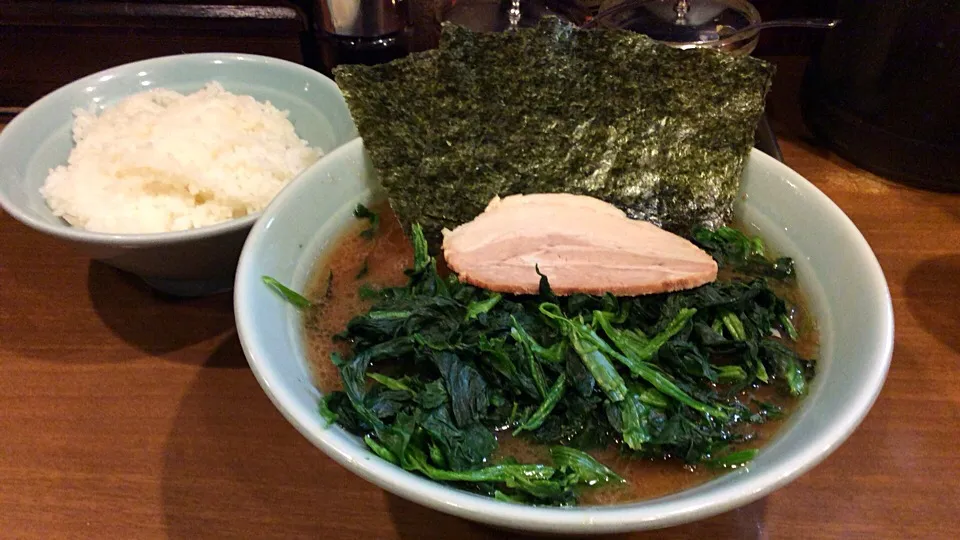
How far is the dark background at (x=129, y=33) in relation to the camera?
53.3 inches

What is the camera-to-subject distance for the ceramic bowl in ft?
3.04

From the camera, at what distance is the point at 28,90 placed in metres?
1.53

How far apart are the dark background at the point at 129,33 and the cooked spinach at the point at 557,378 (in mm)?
768

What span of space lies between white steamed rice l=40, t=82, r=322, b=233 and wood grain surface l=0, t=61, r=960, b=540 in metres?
0.15

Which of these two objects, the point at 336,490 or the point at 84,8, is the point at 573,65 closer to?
the point at 336,490

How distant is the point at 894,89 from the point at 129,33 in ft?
4.95

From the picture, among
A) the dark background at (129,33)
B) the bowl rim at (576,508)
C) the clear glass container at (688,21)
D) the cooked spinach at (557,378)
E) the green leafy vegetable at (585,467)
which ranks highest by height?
the clear glass container at (688,21)

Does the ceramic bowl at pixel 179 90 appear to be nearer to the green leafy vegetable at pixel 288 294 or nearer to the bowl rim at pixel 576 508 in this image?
the green leafy vegetable at pixel 288 294

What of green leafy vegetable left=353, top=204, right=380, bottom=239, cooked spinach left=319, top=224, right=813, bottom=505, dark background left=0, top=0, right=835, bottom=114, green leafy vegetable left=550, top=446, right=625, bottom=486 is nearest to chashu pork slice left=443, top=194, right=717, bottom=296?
cooked spinach left=319, top=224, right=813, bottom=505

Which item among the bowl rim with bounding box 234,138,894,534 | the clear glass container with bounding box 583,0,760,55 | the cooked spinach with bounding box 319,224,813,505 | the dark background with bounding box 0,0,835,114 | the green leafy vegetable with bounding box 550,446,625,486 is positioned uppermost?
the clear glass container with bounding box 583,0,760,55

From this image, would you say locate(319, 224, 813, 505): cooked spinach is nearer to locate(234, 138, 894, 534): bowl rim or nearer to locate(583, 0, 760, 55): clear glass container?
locate(234, 138, 894, 534): bowl rim

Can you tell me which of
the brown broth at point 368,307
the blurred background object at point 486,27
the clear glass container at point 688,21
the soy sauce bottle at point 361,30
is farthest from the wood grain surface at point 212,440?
the soy sauce bottle at point 361,30

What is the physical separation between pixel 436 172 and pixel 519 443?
47cm

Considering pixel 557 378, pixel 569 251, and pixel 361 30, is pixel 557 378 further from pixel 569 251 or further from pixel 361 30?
pixel 361 30
